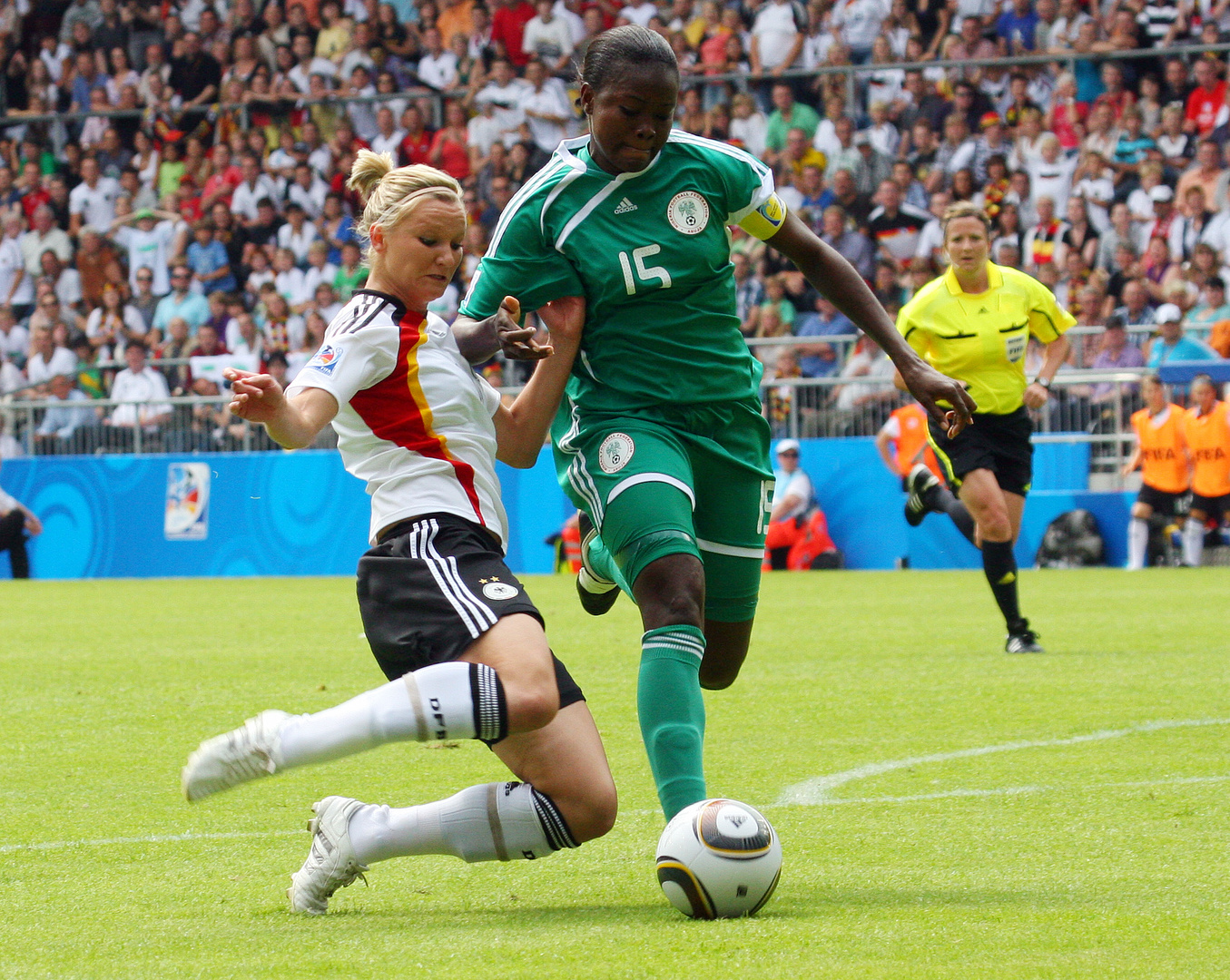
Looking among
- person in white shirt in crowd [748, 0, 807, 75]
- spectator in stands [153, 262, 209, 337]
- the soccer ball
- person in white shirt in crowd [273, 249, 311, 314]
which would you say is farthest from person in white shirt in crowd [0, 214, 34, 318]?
the soccer ball

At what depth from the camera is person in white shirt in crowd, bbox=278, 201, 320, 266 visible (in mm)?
21484

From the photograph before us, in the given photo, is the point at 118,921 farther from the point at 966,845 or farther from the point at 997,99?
the point at 997,99

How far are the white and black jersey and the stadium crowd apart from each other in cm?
1309

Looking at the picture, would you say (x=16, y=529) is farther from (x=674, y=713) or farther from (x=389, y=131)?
(x=674, y=713)

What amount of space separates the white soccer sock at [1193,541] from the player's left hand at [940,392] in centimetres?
1218

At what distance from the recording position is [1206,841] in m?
4.26

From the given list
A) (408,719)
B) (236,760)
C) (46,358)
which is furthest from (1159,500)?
(236,760)

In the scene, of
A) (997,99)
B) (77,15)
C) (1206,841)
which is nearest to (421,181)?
(1206,841)

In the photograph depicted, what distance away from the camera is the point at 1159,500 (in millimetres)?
15969

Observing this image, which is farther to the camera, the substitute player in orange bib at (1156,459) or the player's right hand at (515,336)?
the substitute player in orange bib at (1156,459)

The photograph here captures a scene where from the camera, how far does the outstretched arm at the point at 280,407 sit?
3.47m

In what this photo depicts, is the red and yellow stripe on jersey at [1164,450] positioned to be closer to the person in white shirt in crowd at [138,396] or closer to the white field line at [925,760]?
the white field line at [925,760]

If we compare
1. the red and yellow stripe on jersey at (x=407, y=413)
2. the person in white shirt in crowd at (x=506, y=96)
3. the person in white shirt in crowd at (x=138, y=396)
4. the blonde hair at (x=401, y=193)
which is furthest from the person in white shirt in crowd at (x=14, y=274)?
the red and yellow stripe on jersey at (x=407, y=413)

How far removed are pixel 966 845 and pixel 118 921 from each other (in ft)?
6.75
